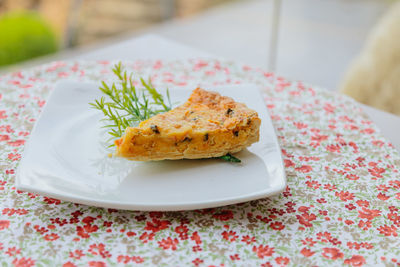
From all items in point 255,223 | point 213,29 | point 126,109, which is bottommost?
point 213,29

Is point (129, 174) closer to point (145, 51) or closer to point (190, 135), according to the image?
point (190, 135)

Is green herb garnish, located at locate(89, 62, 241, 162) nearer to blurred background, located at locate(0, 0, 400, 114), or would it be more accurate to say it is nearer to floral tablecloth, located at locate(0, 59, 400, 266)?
floral tablecloth, located at locate(0, 59, 400, 266)

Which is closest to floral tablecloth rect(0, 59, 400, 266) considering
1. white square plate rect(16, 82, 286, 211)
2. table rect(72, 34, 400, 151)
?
white square plate rect(16, 82, 286, 211)

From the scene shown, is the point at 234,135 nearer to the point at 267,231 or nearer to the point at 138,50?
the point at 267,231

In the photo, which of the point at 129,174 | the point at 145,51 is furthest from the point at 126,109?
the point at 145,51

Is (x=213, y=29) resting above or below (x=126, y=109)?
below

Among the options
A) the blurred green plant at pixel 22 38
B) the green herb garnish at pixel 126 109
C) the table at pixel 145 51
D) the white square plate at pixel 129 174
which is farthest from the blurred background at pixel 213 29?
the white square plate at pixel 129 174

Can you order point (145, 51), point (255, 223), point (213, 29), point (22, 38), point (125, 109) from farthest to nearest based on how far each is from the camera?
point (213, 29), point (22, 38), point (145, 51), point (125, 109), point (255, 223)

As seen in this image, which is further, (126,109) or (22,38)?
(22,38)
